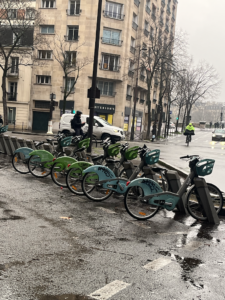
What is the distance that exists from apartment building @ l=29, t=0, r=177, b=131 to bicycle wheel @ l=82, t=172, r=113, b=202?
34739mm

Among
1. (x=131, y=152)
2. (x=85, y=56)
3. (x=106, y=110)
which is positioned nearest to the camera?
(x=131, y=152)

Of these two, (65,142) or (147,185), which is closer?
(147,185)

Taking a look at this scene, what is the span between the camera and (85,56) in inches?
1665

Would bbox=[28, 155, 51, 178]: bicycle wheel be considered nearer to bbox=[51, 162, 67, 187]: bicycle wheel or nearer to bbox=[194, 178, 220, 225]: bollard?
bbox=[51, 162, 67, 187]: bicycle wheel

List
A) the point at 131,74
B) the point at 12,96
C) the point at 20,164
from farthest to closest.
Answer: the point at 131,74 < the point at 12,96 < the point at 20,164

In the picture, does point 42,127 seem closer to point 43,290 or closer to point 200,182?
point 200,182

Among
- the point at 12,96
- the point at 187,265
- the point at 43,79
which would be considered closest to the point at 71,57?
the point at 43,79

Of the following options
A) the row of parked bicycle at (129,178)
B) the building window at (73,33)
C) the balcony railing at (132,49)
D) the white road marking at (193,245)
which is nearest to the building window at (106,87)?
the balcony railing at (132,49)

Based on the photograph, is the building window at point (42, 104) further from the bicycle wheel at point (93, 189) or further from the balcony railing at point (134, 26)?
the bicycle wheel at point (93, 189)

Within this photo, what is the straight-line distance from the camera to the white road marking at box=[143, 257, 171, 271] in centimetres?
423

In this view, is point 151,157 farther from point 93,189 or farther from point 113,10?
point 113,10

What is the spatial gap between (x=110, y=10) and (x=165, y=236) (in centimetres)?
4107

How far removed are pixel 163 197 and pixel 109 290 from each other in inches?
127

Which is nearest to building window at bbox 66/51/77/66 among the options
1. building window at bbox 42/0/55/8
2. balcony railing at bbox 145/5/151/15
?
building window at bbox 42/0/55/8
